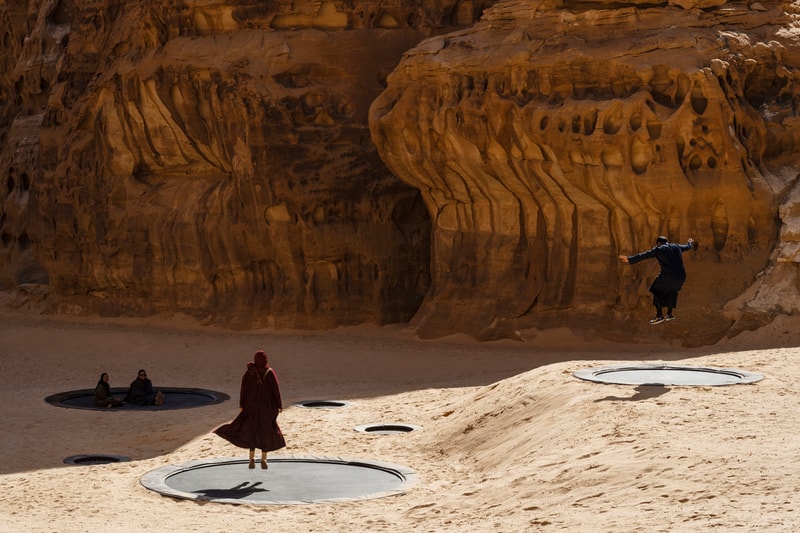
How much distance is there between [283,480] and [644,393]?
13.2 feet

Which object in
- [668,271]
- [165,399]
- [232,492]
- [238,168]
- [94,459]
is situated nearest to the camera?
[232,492]

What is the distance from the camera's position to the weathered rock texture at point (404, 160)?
1956cm

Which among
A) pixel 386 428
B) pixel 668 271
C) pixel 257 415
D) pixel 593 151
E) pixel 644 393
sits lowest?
pixel 386 428

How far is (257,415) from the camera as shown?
12.8 meters

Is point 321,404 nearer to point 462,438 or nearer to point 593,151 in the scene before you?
point 462,438

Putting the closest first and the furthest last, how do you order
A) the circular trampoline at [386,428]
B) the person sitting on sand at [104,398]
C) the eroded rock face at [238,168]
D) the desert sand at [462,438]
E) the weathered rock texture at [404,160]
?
the desert sand at [462,438], the circular trampoline at [386,428], the person sitting on sand at [104,398], the weathered rock texture at [404,160], the eroded rock face at [238,168]

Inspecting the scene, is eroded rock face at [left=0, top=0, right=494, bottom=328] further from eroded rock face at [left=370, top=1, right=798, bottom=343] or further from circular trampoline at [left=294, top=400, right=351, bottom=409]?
circular trampoline at [left=294, top=400, right=351, bottom=409]

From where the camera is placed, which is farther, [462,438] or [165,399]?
[165,399]

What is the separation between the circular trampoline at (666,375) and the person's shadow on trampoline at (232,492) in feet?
13.9

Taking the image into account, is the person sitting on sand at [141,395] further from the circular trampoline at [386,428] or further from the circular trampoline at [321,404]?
the circular trampoline at [386,428]

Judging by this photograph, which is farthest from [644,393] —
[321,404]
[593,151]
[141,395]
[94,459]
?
[141,395]

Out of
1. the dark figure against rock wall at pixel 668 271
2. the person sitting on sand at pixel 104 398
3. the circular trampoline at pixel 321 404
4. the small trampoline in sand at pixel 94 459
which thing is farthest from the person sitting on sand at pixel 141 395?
the dark figure against rock wall at pixel 668 271

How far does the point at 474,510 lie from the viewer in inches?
414

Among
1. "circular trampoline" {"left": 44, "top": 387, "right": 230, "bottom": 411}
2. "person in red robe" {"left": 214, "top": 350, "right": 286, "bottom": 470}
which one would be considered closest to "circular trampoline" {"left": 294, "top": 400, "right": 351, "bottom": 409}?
"circular trampoline" {"left": 44, "top": 387, "right": 230, "bottom": 411}
